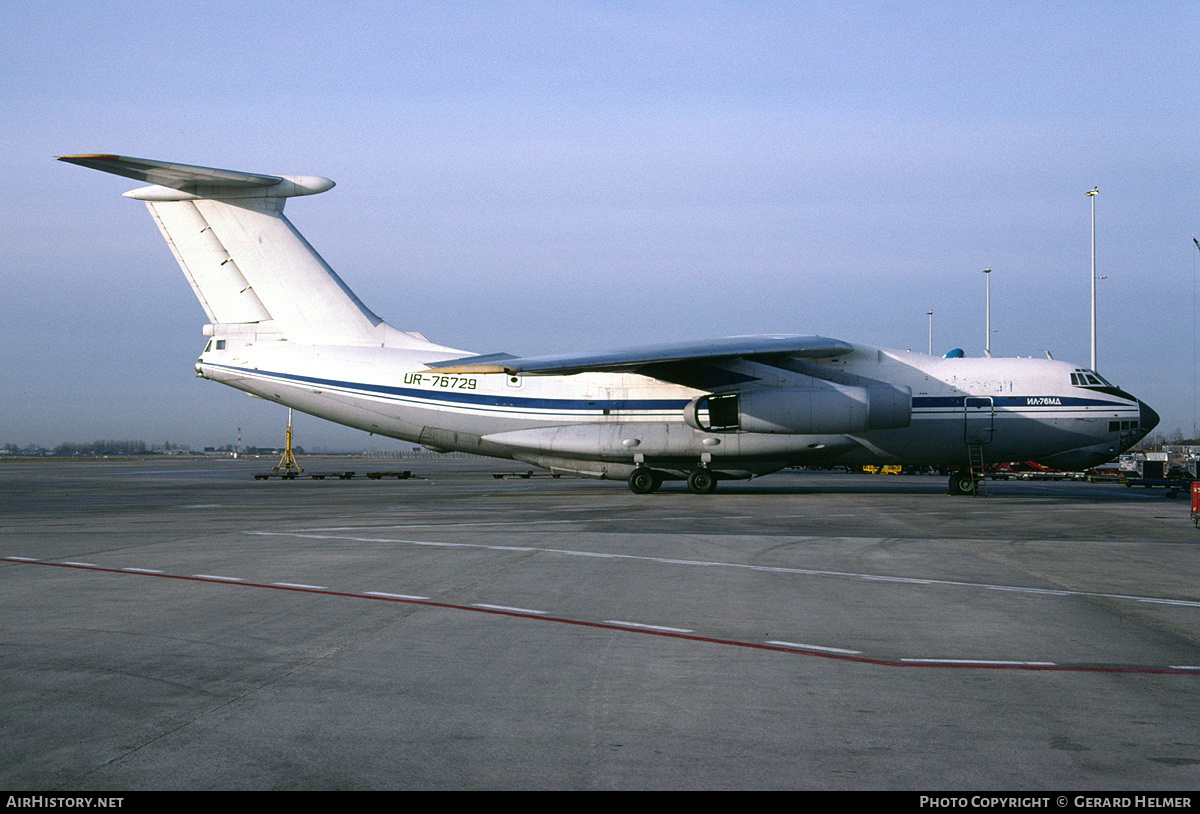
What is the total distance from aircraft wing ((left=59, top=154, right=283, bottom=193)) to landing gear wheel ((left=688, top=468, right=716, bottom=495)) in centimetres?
1262

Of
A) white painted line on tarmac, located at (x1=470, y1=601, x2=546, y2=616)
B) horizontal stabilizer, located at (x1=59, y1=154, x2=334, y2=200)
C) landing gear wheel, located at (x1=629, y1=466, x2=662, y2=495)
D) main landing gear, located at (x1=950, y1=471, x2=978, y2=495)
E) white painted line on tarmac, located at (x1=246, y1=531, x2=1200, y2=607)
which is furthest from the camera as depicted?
landing gear wheel, located at (x1=629, y1=466, x2=662, y2=495)

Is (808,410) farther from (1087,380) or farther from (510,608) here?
(510,608)

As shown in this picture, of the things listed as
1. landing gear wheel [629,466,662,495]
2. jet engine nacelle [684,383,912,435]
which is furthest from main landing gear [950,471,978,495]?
landing gear wheel [629,466,662,495]

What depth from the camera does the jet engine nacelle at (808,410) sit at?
20.0 metres

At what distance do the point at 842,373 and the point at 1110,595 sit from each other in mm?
14138

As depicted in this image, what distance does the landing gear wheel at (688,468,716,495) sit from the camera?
73.5ft

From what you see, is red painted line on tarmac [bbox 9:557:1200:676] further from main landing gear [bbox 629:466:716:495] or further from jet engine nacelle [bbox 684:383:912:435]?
main landing gear [bbox 629:466:716:495]

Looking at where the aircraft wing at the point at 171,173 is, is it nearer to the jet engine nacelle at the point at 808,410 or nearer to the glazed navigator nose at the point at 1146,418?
the jet engine nacelle at the point at 808,410

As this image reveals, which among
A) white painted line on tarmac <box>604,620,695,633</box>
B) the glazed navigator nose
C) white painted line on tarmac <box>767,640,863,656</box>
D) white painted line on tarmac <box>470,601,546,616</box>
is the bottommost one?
white painted line on tarmac <box>470,601,546,616</box>

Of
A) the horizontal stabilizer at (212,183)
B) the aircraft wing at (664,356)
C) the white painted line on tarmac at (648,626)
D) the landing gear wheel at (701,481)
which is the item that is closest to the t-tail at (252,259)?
the horizontal stabilizer at (212,183)

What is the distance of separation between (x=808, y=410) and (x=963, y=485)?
17.3 feet

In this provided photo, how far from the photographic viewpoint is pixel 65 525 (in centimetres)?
1388

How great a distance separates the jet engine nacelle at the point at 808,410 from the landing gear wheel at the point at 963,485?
2.82 m
